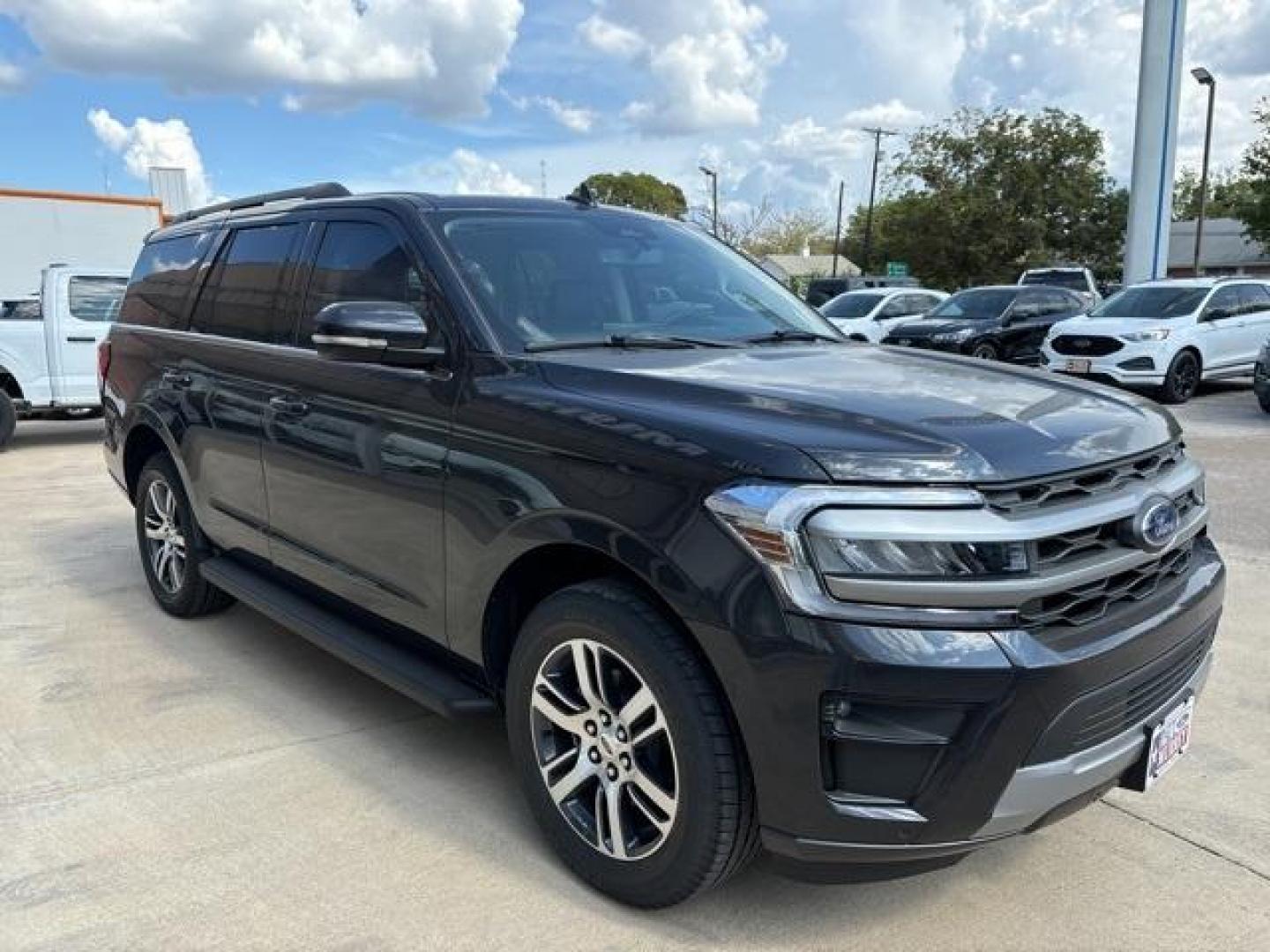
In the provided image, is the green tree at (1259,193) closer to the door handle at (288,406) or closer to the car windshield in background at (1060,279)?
the car windshield in background at (1060,279)

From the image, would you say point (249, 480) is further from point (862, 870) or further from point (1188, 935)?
point (1188, 935)

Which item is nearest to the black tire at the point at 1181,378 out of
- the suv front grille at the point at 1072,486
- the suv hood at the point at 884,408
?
the suv hood at the point at 884,408

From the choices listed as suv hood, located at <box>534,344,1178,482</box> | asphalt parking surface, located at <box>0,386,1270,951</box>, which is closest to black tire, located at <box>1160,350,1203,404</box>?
asphalt parking surface, located at <box>0,386,1270,951</box>

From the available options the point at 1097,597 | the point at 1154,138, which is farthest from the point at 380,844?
the point at 1154,138

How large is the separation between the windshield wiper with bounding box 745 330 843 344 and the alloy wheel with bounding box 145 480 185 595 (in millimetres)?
2929

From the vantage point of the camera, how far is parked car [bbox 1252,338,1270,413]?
11906 mm

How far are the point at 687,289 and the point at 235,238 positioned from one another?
6.91 ft

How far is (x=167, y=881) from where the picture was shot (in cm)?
282

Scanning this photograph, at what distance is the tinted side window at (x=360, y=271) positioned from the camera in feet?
A: 10.9

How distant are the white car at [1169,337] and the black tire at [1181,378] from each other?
0.04 ft

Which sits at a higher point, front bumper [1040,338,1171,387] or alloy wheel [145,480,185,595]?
front bumper [1040,338,1171,387]

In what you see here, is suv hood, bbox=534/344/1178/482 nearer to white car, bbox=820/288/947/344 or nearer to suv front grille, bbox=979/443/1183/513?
suv front grille, bbox=979/443/1183/513

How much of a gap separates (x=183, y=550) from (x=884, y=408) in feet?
12.0

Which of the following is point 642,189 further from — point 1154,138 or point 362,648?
point 362,648
